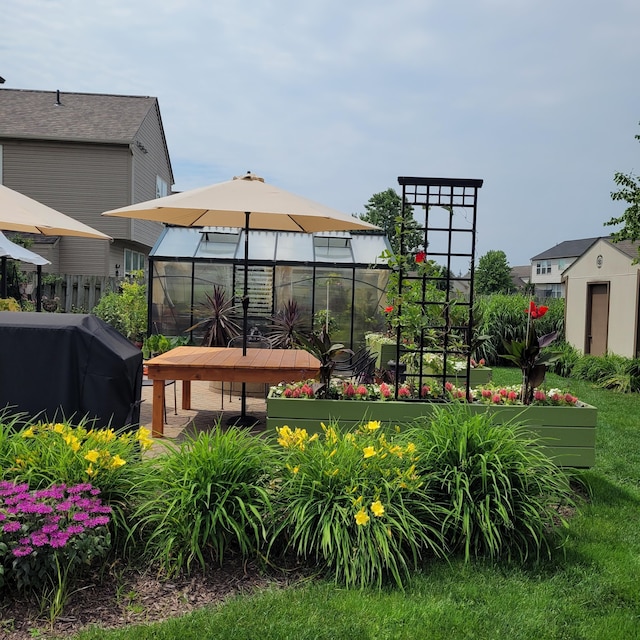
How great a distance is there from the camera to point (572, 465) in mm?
4551

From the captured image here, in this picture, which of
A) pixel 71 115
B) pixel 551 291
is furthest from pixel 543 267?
pixel 71 115

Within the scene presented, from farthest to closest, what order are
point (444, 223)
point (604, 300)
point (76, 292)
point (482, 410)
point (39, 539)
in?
point (76, 292) < point (604, 300) < point (444, 223) < point (482, 410) < point (39, 539)

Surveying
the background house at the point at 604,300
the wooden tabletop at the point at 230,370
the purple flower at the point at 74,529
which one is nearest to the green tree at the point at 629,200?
the background house at the point at 604,300

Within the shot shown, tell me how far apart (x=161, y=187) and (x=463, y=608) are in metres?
22.2

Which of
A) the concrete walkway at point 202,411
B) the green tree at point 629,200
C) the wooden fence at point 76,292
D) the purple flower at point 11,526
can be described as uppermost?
the green tree at point 629,200

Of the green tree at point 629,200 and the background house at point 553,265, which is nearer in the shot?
the green tree at point 629,200

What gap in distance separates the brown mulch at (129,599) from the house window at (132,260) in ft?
60.3

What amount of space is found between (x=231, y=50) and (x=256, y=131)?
2974mm

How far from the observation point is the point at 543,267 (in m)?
63.3

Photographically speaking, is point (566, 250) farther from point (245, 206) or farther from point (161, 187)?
point (245, 206)

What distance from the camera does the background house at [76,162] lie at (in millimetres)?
18250

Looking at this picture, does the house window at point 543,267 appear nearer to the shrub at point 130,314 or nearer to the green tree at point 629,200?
the green tree at point 629,200

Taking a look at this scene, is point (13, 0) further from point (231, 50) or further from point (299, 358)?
point (299, 358)

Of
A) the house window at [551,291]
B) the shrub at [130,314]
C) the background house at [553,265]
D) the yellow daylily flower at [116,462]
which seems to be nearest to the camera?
the yellow daylily flower at [116,462]
